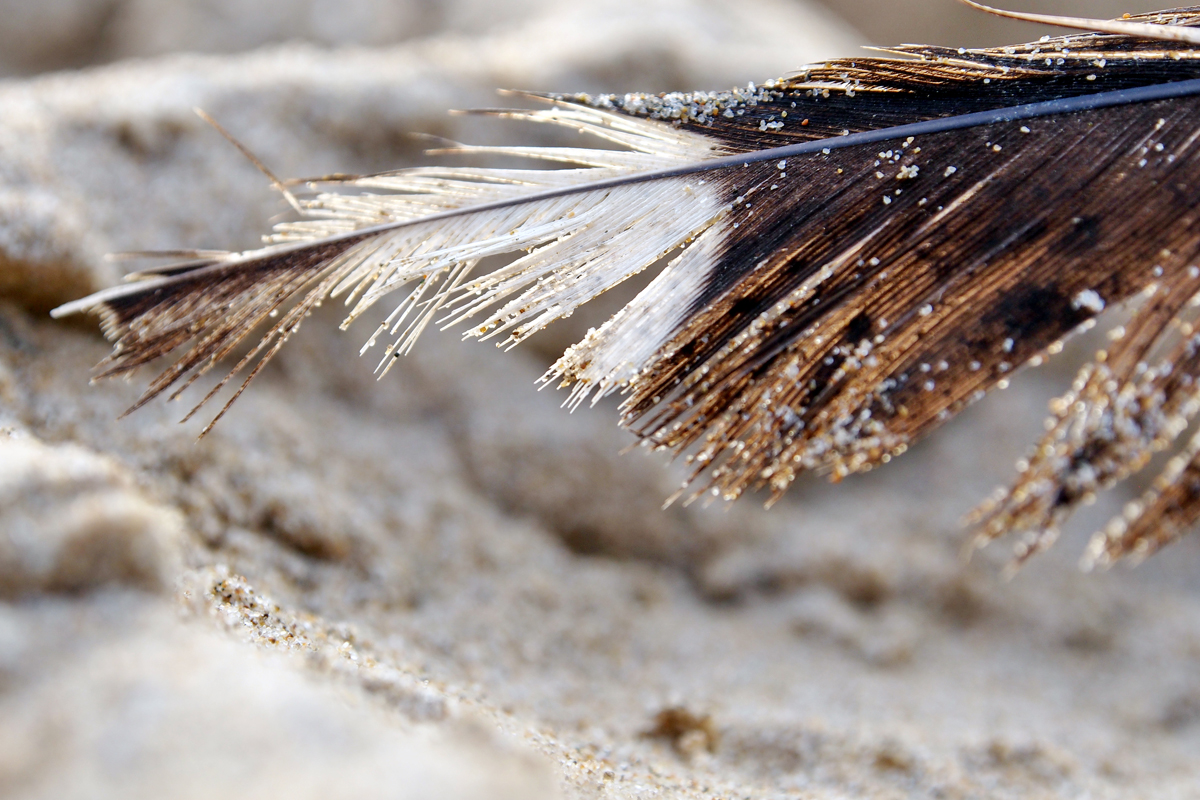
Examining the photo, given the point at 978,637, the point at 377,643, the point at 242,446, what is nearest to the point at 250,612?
the point at 377,643

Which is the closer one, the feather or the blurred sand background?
the blurred sand background

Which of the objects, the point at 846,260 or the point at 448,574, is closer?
the point at 846,260

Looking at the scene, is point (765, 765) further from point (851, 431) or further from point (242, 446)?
point (242, 446)

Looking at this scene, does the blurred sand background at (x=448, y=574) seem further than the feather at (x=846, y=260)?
No
